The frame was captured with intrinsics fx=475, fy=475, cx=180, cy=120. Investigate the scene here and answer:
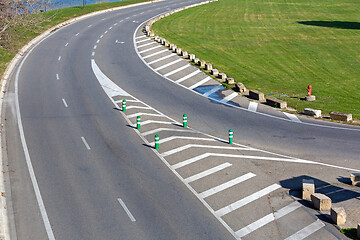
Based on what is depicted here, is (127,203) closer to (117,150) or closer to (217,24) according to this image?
(117,150)

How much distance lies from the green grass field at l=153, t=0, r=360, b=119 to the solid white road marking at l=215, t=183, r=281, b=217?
11857 mm

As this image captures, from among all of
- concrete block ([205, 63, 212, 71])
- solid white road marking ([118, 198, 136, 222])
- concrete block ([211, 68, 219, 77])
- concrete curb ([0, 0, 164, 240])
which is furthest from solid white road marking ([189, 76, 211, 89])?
solid white road marking ([118, 198, 136, 222])

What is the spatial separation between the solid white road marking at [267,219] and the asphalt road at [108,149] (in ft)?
2.37

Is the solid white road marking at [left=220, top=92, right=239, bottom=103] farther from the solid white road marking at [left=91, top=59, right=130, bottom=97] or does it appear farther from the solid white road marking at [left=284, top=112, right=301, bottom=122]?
the solid white road marking at [left=91, top=59, right=130, bottom=97]

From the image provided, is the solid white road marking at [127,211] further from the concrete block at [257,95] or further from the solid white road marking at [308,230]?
the concrete block at [257,95]

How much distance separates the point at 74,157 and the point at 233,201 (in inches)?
338

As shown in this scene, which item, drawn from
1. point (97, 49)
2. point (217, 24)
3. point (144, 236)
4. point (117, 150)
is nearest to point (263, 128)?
point (117, 150)

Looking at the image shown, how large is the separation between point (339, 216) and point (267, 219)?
8.39ft

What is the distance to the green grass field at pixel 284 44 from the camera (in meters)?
36.0

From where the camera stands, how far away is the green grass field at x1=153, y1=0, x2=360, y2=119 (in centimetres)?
3603

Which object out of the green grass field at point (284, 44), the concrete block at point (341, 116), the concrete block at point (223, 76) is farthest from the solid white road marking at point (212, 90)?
the concrete block at point (341, 116)

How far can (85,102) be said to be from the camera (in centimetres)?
3206

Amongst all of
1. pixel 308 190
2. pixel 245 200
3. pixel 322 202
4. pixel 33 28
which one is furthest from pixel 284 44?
pixel 322 202

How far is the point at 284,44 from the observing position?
5022 centimetres
